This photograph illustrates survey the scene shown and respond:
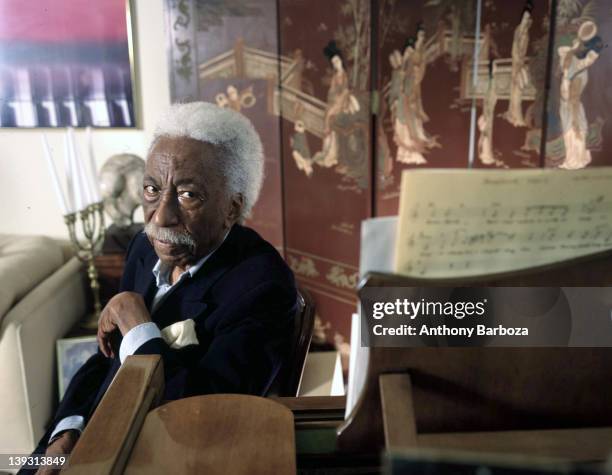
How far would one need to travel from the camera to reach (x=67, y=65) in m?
1.85

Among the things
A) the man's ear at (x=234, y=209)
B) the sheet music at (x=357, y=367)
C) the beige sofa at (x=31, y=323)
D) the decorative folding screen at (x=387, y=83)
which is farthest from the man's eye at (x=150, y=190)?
the decorative folding screen at (x=387, y=83)

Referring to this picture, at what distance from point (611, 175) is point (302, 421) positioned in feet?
1.14

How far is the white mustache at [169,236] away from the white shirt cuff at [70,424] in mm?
325

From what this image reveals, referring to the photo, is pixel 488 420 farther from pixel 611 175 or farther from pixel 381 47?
pixel 381 47

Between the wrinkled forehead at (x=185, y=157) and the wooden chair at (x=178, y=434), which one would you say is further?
the wrinkled forehead at (x=185, y=157)

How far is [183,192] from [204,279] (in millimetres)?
134

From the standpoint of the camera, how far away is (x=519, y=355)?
0.41 meters

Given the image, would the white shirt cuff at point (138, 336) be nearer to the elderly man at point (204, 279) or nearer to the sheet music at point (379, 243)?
the elderly man at point (204, 279)

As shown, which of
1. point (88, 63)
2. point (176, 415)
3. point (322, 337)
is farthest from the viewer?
point (322, 337)

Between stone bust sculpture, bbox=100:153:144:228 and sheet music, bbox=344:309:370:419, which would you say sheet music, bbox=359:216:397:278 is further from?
stone bust sculpture, bbox=100:153:144:228

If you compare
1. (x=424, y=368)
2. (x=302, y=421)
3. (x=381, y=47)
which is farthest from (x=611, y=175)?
(x=381, y=47)

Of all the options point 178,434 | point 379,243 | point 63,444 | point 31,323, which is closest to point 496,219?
point 379,243

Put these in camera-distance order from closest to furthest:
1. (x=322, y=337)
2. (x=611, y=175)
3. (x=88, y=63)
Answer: (x=611, y=175) → (x=88, y=63) → (x=322, y=337)

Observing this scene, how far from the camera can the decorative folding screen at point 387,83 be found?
6.53 feet
